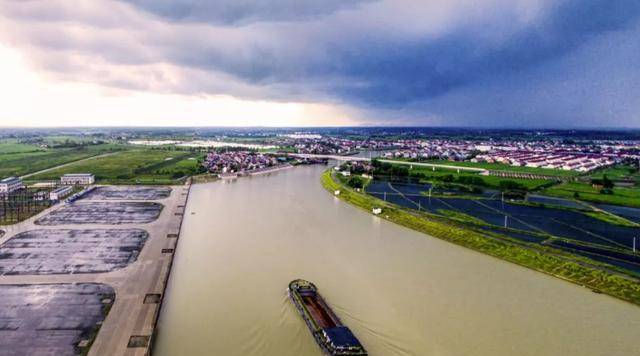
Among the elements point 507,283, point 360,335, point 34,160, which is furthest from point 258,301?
point 34,160

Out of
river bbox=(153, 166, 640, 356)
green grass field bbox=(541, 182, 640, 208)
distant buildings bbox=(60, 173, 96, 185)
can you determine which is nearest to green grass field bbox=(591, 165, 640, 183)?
green grass field bbox=(541, 182, 640, 208)

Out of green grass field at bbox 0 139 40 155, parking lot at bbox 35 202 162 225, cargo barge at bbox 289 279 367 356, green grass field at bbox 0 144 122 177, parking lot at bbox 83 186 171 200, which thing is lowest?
cargo barge at bbox 289 279 367 356

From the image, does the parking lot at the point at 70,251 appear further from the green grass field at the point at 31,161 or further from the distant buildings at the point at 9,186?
A: the green grass field at the point at 31,161

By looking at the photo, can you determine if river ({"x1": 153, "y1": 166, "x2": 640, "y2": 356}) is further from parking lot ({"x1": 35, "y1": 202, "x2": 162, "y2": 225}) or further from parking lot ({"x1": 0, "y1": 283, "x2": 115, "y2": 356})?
parking lot ({"x1": 35, "y1": 202, "x2": 162, "y2": 225})

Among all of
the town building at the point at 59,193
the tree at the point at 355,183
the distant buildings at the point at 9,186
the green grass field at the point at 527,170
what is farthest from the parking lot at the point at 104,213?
the green grass field at the point at 527,170

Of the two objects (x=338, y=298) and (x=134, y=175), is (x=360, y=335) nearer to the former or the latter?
(x=338, y=298)

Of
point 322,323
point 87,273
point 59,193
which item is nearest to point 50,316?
point 87,273

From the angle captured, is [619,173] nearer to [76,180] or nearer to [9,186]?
[76,180]
